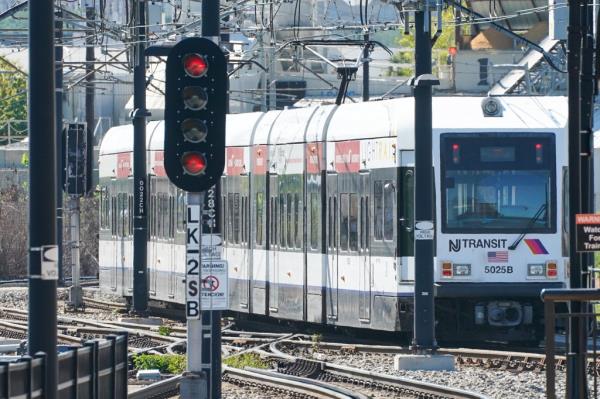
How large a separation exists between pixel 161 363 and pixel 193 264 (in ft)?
21.1

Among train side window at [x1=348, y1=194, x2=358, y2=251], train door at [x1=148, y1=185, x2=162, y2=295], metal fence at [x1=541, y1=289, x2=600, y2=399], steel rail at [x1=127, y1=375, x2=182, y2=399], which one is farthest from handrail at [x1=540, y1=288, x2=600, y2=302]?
train door at [x1=148, y1=185, x2=162, y2=295]

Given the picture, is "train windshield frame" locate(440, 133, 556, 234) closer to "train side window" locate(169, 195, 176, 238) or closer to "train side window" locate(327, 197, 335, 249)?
"train side window" locate(327, 197, 335, 249)

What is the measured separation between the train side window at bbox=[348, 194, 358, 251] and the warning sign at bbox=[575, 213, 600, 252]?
7548 millimetres

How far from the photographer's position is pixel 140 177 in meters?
30.4

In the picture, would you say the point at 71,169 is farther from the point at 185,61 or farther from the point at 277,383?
the point at 185,61

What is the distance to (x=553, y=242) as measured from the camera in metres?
21.9

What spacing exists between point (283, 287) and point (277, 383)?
6.79m

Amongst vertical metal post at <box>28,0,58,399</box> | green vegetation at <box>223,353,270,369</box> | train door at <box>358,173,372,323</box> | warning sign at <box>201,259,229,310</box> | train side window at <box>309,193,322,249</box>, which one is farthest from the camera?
train side window at <box>309,193,322,249</box>

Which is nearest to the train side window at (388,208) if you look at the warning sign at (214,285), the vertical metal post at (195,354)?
the warning sign at (214,285)

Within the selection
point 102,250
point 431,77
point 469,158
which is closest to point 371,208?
point 469,158

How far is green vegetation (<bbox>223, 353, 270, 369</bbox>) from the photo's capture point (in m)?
21.1

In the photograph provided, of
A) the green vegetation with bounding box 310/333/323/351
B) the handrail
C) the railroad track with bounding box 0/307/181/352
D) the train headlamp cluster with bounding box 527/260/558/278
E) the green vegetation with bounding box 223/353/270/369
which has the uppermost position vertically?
the handrail

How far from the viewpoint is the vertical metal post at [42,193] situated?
11.3 m

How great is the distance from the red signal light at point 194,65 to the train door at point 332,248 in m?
9.54
